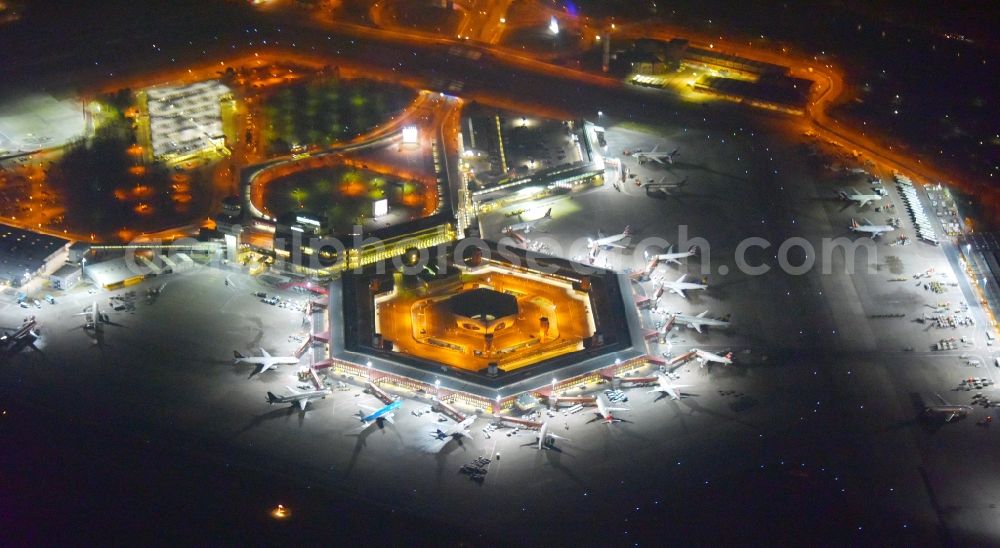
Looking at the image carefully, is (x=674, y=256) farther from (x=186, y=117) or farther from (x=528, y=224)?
(x=186, y=117)

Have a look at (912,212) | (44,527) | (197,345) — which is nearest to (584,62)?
(912,212)

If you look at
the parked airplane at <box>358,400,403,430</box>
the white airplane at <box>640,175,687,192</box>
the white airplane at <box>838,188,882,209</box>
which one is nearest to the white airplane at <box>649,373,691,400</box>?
the parked airplane at <box>358,400,403,430</box>

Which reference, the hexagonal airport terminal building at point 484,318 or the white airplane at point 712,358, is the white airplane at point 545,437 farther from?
the white airplane at point 712,358

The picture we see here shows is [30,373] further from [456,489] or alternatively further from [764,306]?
[764,306]

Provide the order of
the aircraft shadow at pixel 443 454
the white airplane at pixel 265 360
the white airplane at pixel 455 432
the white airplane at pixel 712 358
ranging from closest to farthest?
1. the aircraft shadow at pixel 443 454
2. the white airplane at pixel 455 432
3. the white airplane at pixel 265 360
4. the white airplane at pixel 712 358

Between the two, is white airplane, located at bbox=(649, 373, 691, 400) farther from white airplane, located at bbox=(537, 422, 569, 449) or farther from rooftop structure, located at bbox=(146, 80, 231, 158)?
rooftop structure, located at bbox=(146, 80, 231, 158)

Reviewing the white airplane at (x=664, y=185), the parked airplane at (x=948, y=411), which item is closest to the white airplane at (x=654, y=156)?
the white airplane at (x=664, y=185)

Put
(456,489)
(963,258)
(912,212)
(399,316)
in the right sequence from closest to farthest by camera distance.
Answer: (456,489) < (399,316) < (963,258) < (912,212)
